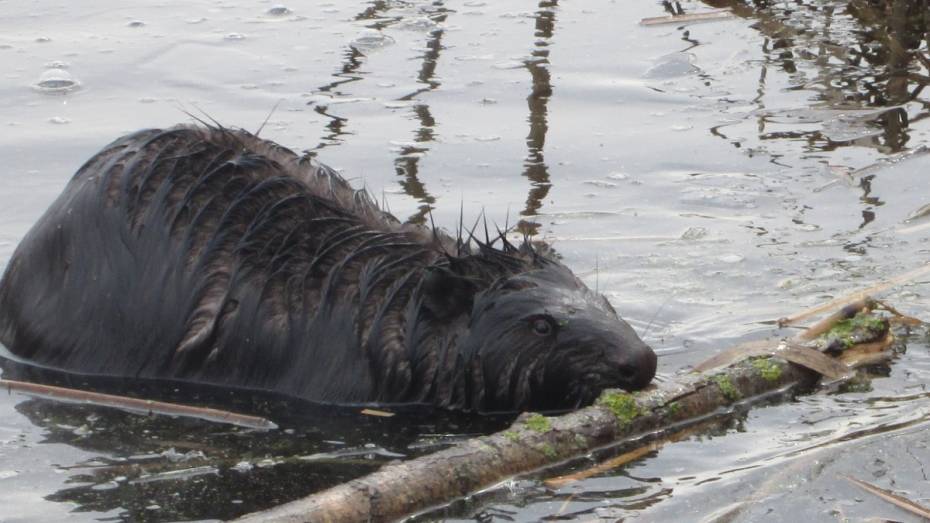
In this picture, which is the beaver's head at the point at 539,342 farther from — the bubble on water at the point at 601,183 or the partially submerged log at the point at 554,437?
the bubble on water at the point at 601,183

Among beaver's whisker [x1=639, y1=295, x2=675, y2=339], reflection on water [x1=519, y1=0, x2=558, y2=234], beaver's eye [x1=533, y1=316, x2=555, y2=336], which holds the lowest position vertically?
beaver's whisker [x1=639, y1=295, x2=675, y2=339]

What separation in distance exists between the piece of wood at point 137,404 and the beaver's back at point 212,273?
312 mm

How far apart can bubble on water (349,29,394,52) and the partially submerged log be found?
4447 millimetres

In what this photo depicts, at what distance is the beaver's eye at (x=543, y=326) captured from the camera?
5.01 metres

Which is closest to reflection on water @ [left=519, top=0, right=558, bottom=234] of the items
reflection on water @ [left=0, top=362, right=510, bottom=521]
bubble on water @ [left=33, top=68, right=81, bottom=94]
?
reflection on water @ [left=0, top=362, right=510, bottom=521]

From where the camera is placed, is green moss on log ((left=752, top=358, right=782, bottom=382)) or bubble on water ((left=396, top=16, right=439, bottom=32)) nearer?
green moss on log ((left=752, top=358, right=782, bottom=382))

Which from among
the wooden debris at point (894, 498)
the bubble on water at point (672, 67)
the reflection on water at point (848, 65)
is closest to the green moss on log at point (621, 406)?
the wooden debris at point (894, 498)

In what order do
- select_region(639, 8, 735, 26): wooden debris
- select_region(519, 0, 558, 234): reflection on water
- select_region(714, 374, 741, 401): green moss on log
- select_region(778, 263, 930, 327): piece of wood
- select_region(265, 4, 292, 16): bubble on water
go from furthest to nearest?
select_region(265, 4, 292, 16): bubble on water < select_region(639, 8, 735, 26): wooden debris < select_region(519, 0, 558, 234): reflection on water < select_region(778, 263, 930, 327): piece of wood < select_region(714, 374, 741, 401): green moss on log

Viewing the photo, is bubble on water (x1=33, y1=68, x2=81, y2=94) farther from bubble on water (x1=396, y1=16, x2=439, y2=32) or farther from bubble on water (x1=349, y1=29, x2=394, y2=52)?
bubble on water (x1=396, y1=16, x2=439, y2=32)

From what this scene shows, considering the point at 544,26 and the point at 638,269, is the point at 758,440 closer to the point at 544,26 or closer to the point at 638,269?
the point at 638,269

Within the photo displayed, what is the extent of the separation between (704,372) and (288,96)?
3.95m

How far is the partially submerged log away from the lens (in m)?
3.80

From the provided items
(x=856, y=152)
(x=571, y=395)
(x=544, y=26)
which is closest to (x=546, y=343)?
(x=571, y=395)

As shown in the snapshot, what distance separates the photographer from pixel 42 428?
16.1 feet
